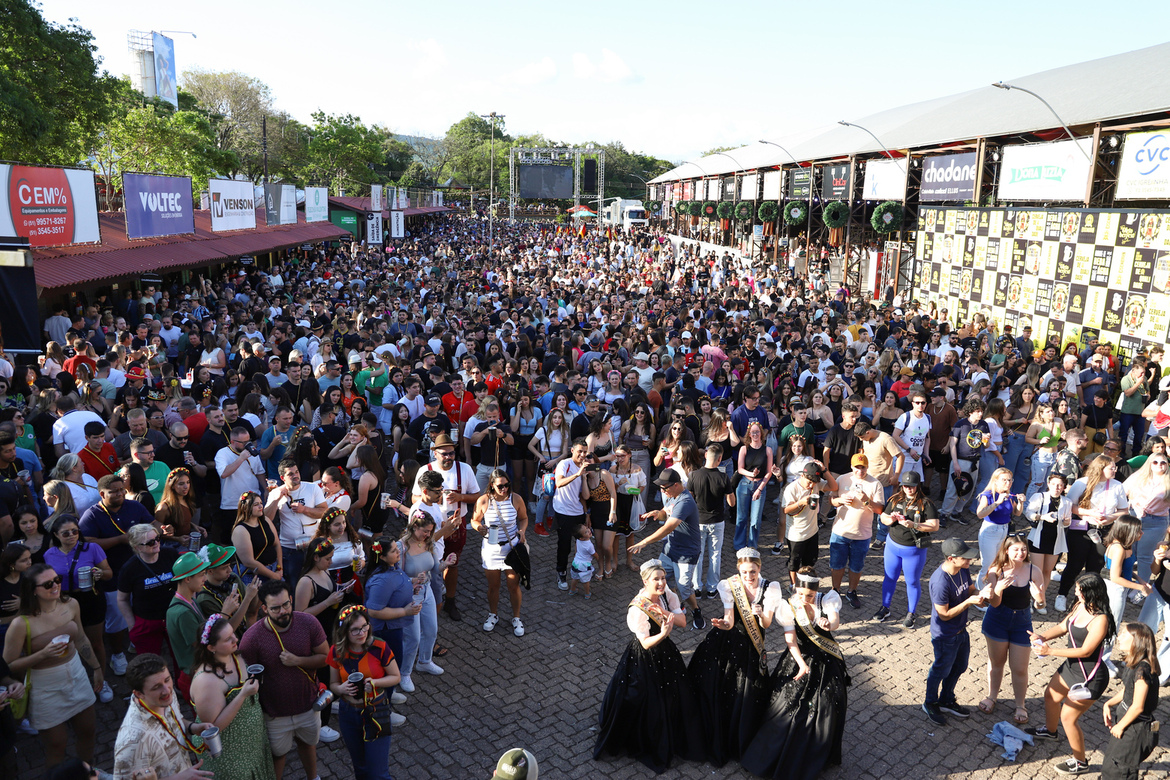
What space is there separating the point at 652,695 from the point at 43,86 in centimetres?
2386

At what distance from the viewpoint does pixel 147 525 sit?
494 cm

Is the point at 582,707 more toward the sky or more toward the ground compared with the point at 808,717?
more toward the ground

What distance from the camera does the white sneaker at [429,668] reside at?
6.04 metres

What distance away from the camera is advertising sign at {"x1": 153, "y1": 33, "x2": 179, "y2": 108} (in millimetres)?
61625

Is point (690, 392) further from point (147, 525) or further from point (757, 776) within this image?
point (147, 525)

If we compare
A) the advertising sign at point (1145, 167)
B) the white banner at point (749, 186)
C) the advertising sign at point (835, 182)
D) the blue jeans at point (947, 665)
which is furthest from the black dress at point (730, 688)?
the white banner at point (749, 186)

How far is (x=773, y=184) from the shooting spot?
111 feet

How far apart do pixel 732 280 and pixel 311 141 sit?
46.3 meters

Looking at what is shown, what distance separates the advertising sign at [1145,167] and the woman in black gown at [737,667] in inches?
496

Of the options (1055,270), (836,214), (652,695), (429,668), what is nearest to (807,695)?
(652,695)

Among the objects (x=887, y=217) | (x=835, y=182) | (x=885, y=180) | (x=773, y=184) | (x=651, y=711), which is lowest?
(x=651, y=711)

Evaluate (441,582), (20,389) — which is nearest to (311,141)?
(20,389)

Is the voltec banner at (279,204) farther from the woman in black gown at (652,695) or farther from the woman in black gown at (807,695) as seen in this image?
the woman in black gown at (807,695)

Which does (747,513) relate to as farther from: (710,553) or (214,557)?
(214,557)
